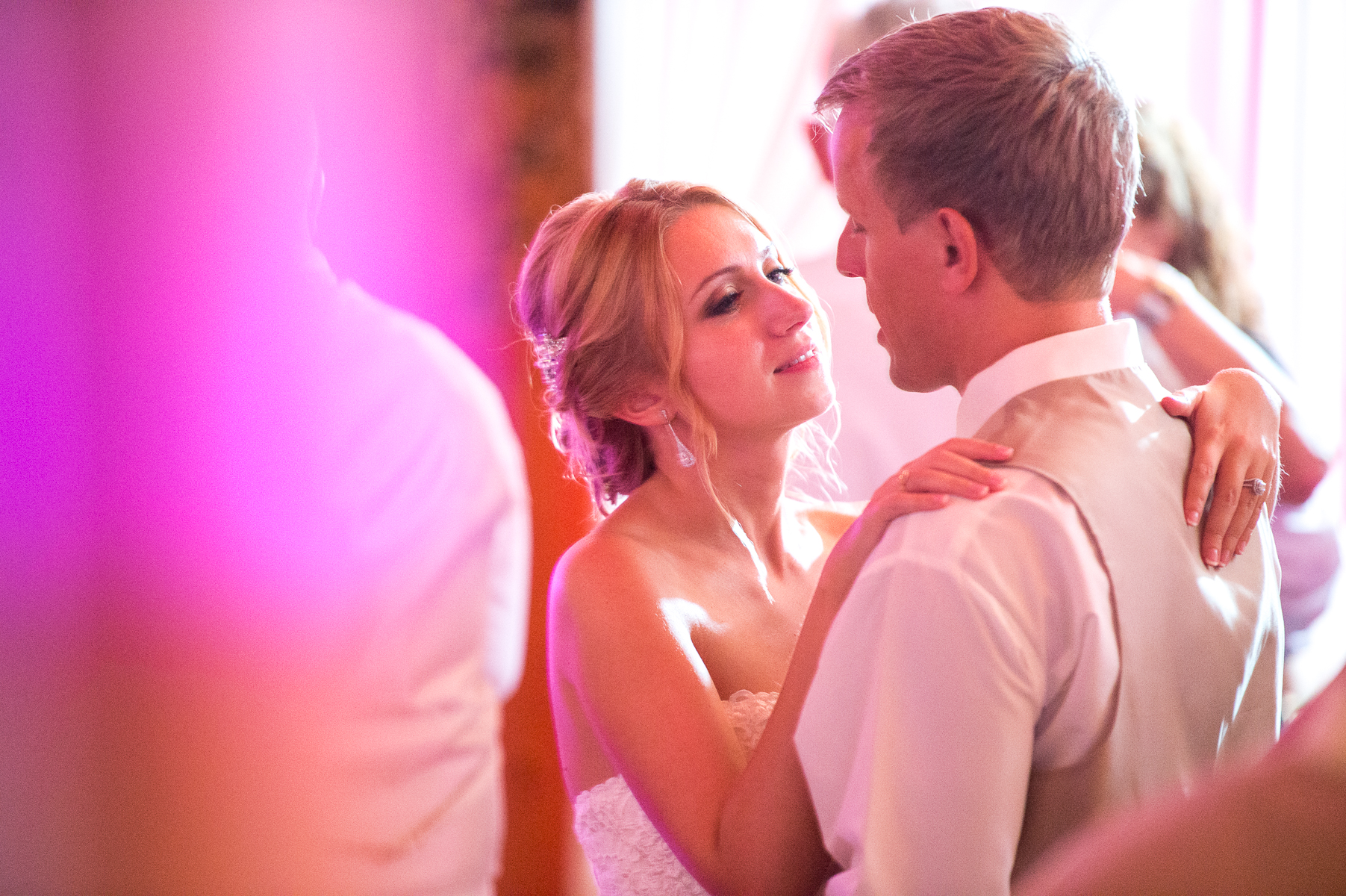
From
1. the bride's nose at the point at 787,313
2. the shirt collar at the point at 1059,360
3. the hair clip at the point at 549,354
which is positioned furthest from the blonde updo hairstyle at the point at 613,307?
the shirt collar at the point at 1059,360

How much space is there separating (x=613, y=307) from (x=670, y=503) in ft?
1.06

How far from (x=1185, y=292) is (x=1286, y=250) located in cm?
133

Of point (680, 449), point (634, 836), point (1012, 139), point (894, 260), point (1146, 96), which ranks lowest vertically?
point (634, 836)

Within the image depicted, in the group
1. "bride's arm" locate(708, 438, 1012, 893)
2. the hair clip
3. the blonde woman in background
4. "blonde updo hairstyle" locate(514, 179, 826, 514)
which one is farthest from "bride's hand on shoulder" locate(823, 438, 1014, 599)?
the blonde woman in background

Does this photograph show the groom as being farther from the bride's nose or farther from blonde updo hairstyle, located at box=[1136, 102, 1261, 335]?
blonde updo hairstyle, located at box=[1136, 102, 1261, 335]

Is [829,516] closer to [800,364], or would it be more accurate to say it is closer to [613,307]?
[800,364]

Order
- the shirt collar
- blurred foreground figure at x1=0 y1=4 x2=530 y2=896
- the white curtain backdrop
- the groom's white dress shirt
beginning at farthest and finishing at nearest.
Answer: the white curtain backdrop
blurred foreground figure at x1=0 y1=4 x2=530 y2=896
the shirt collar
the groom's white dress shirt

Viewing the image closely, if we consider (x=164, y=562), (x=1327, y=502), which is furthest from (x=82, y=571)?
(x=1327, y=502)

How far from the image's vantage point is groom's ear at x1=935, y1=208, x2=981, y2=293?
1.05 m

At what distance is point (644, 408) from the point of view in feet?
5.64

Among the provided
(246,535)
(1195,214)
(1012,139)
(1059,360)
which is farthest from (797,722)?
(246,535)

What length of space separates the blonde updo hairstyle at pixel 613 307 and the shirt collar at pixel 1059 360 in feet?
2.17

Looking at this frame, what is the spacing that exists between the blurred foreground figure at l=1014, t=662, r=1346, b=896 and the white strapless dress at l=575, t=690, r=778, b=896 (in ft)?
3.58

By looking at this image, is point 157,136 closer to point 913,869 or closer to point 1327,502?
point 913,869
